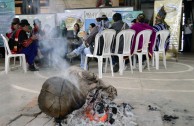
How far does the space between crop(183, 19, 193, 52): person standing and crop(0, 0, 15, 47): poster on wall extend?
25.9 feet

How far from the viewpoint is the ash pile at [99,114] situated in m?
3.31

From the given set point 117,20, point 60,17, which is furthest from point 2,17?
point 117,20

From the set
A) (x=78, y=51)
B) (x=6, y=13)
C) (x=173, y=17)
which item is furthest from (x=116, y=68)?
(x=6, y=13)

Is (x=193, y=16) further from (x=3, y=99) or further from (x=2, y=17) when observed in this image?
(x=3, y=99)

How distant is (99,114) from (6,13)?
8503mm

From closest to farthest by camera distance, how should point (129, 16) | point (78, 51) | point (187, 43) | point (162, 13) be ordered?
point (78, 51) → point (162, 13) → point (129, 16) → point (187, 43)

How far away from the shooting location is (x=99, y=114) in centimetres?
339

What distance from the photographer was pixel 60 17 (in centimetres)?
1080

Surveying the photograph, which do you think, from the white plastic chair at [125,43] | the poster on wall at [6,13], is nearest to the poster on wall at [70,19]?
the poster on wall at [6,13]

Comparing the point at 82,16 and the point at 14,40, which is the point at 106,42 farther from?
the point at 82,16

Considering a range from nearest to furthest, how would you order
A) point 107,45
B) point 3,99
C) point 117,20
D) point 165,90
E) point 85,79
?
point 85,79
point 3,99
point 165,90
point 107,45
point 117,20

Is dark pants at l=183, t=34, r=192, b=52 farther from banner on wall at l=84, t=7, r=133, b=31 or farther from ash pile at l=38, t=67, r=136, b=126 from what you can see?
ash pile at l=38, t=67, r=136, b=126

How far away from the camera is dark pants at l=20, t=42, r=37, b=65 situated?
7449 mm

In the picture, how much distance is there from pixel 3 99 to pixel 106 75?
2.86 m
